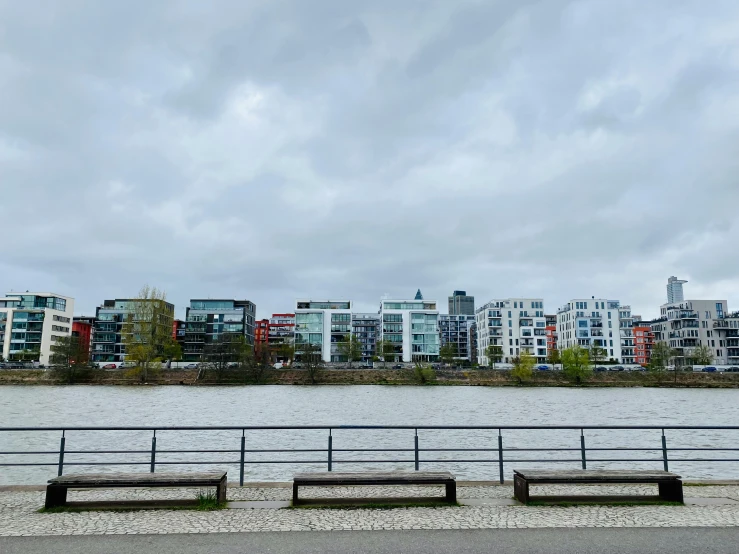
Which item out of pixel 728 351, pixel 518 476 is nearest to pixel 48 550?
pixel 518 476

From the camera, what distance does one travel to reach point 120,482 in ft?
33.5

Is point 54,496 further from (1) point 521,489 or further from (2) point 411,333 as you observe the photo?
(2) point 411,333

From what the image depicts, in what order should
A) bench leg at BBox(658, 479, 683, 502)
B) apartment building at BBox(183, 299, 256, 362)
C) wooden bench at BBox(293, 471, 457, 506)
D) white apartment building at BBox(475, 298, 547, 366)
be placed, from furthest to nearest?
1. apartment building at BBox(183, 299, 256, 362)
2. white apartment building at BBox(475, 298, 547, 366)
3. bench leg at BBox(658, 479, 683, 502)
4. wooden bench at BBox(293, 471, 457, 506)

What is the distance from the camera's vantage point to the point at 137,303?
108250 millimetres

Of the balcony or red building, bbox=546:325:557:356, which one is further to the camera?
red building, bbox=546:325:557:356

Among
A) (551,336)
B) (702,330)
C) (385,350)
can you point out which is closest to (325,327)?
(385,350)

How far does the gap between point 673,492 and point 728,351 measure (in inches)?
6454

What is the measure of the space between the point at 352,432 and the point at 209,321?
136834mm

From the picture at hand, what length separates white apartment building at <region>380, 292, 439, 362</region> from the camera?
154 meters

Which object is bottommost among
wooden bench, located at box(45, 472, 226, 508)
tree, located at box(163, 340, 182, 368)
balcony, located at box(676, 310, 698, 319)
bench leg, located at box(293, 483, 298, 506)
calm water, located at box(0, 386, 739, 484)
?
calm water, located at box(0, 386, 739, 484)

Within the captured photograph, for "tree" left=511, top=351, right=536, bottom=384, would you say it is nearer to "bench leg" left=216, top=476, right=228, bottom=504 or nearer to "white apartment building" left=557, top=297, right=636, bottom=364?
"white apartment building" left=557, top=297, right=636, bottom=364

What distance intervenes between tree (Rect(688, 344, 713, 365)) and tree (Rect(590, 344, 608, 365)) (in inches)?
807

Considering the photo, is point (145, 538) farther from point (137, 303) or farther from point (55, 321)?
point (55, 321)

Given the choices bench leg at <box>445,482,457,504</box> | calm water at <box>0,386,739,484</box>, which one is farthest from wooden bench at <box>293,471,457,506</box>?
calm water at <box>0,386,739,484</box>
